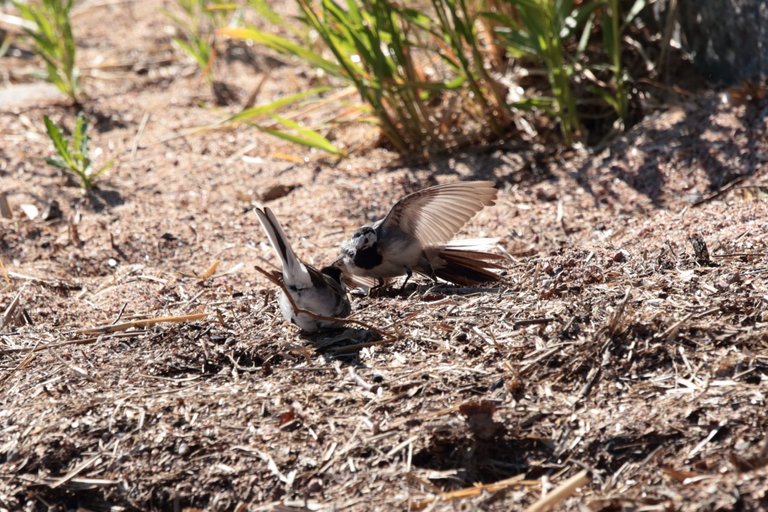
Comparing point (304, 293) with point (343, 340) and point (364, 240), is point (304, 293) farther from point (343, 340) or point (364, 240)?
point (364, 240)

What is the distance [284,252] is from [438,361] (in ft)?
1.99

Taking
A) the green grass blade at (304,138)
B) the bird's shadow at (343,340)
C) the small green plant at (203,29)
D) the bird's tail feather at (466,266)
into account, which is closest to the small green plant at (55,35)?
the small green plant at (203,29)

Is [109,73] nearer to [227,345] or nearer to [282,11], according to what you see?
[282,11]

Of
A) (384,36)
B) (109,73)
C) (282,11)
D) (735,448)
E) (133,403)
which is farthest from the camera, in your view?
(282,11)

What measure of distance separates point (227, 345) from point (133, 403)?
42 centimetres

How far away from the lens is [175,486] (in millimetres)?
2496

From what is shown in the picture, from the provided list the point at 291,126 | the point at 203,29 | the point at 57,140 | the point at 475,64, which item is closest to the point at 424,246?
the point at 475,64

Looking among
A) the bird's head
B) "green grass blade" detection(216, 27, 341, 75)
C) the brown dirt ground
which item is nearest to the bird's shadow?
the brown dirt ground

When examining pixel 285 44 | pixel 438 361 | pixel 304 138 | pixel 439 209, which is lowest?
pixel 438 361

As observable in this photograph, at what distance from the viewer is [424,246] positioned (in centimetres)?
363

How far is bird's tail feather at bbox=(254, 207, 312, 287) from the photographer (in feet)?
9.77

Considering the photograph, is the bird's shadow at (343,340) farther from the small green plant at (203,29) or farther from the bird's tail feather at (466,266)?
the small green plant at (203,29)

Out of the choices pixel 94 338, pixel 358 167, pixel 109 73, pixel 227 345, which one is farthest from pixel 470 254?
pixel 109 73

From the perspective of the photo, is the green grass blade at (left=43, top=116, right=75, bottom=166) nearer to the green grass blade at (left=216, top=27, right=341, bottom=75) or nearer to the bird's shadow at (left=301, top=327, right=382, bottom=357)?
the green grass blade at (left=216, top=27, right=341, bottom=75)
